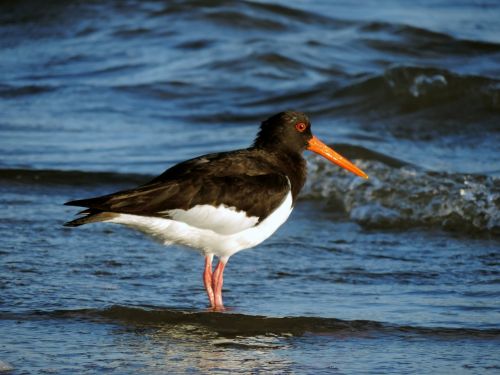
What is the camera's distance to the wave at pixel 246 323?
5.82 m

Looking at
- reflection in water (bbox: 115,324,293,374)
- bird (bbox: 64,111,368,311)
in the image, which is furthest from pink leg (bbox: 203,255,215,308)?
reflection in water (bbox: 115,324,293,374)

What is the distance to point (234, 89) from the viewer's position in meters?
14.3

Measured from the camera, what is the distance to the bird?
6242 millimetres

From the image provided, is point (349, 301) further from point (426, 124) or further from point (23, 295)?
point (426, 124)

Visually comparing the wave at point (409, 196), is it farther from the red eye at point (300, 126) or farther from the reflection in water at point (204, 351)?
the reflection in water at point (204, 351)

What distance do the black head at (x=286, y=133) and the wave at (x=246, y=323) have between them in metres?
1.47

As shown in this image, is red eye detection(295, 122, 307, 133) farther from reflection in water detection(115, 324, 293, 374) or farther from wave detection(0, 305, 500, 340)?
reflection in water detection(115, 324, 293, 374)

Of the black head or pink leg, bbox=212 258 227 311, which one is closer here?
pink leg, bbox=212 258 227 311

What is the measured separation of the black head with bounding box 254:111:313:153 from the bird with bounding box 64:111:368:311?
0.37m

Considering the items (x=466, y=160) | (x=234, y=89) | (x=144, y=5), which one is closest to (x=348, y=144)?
(x=466, y=160)

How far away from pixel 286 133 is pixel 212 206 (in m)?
1.04

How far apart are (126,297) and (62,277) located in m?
0.63

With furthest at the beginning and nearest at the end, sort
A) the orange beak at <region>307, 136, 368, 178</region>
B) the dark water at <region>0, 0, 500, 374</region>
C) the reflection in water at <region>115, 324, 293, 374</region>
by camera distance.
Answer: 1. the orange beak at <region>307, 136, 368, 178</region>
2. the dark water at <region>0, 0, 500, 374</region>
3. the reflection in water at <region>115, 324, 293, 374</region>

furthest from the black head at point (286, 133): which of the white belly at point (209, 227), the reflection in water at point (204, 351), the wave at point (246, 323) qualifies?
the reflection in water at point (204, 351)
